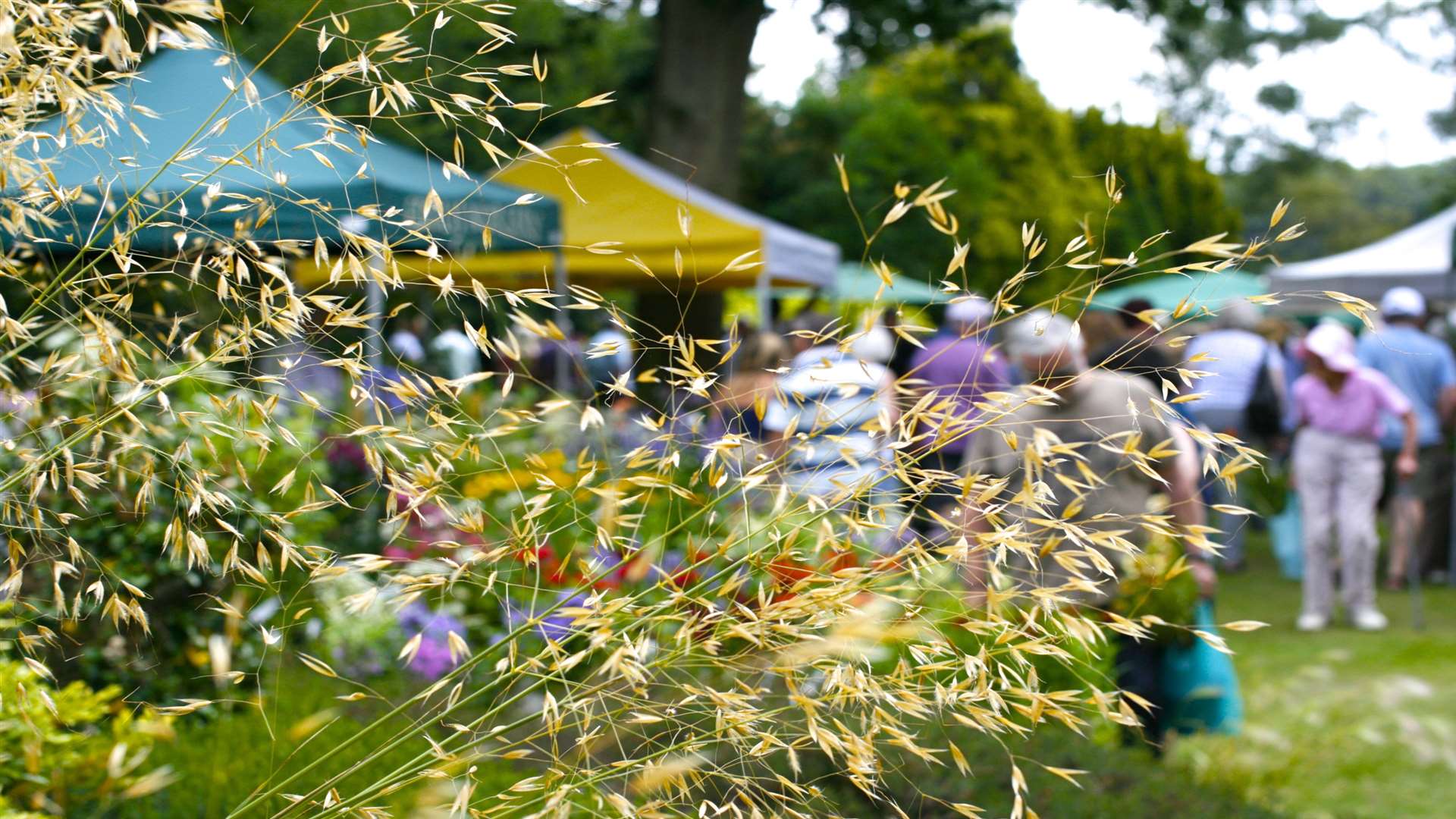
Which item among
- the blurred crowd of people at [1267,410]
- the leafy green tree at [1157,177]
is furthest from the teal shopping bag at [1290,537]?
the leafy green tree at [1157,177]

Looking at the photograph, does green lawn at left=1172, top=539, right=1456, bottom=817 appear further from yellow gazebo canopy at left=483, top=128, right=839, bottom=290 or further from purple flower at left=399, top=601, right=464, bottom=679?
yellow gazebo canopy at left=483, top=128, right=839, bottom=290

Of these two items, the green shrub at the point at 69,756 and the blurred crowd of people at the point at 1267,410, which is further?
the blurred crowd of people at the point at 1267,410

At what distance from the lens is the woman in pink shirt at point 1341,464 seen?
7.13 metres

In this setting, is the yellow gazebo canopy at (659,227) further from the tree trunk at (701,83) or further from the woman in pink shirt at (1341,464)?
the woman in pink shirt at (1341,464)

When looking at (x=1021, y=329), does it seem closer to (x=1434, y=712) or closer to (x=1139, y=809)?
(x=1139, y=809)

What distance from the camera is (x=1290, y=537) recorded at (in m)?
9.19

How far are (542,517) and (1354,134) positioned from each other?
2395 inches

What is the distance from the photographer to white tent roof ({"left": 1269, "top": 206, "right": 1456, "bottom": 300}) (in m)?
11.5

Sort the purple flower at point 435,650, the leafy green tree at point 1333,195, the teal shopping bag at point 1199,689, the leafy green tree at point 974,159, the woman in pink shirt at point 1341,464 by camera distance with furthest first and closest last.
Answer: the leafy green tree at point 1333,195
the leafy green tree at point 974,159
the woman in pink shirt at point 1341,464
the teal shopping bag at point 1199,689
the purple flower at point 435,650

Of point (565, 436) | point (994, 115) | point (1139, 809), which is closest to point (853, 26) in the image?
point (565, 436)

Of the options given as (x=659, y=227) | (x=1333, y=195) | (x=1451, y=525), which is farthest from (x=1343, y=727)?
(x=1333, y=195)

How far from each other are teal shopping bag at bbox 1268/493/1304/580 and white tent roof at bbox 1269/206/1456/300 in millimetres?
2704

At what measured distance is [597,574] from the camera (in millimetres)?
1550

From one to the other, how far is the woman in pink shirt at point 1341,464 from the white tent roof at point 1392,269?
4.09m
